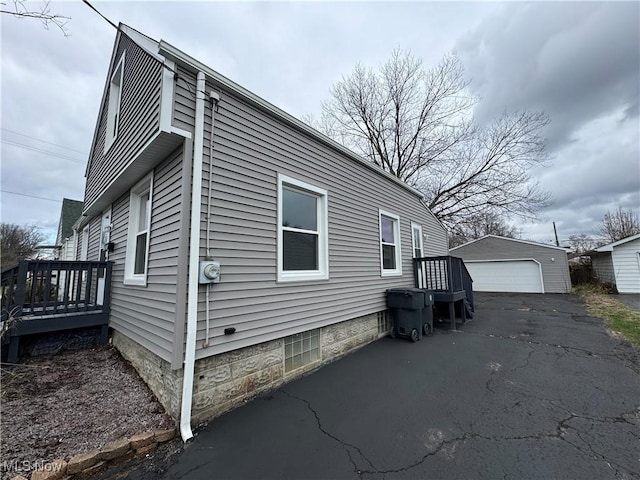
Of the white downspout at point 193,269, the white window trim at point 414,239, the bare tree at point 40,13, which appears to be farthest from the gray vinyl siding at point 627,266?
the bare tree at point 40,13

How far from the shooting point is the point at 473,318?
828cm

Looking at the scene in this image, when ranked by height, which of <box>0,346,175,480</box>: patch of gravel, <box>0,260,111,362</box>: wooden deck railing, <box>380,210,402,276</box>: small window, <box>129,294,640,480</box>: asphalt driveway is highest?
<box>380,210,402,276</box>: small window

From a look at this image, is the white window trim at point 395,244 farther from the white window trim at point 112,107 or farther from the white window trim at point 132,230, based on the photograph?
the white window trim at point 112,107

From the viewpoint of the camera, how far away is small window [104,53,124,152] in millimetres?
5176

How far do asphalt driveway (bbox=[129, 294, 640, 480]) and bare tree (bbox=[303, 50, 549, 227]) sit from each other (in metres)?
11.8

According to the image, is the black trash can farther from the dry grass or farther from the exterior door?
the exterior door

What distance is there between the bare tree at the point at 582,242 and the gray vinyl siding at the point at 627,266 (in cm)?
1894

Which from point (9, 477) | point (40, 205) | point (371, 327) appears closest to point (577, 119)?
point (371, 327)

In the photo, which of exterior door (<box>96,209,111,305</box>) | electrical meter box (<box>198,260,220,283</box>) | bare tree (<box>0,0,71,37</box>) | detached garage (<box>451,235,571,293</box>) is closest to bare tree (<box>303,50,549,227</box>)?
detached garage (<box>451,235,571,293</box>)

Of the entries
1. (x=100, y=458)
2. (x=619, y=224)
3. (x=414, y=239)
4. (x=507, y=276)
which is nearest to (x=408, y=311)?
(x=414, y=239)

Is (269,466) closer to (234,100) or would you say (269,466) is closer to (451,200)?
(234,100)

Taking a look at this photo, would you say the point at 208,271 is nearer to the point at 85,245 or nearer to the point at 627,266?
the point at 85,245

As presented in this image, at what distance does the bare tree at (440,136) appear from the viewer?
46.8 feet

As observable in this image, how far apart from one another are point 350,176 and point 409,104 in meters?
13.2
